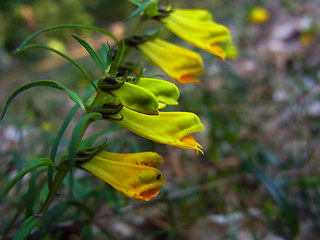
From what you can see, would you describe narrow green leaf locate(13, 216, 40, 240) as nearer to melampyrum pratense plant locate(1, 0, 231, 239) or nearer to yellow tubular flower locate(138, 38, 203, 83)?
melampyrum pratense plant locate(1, 0, 231, 239)

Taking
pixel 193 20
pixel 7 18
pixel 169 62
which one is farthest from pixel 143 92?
pixel 7 18

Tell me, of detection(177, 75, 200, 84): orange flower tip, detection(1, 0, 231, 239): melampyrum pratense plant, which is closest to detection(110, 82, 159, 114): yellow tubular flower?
detection(1, 0, 231, 239): melampyrum pratense plant

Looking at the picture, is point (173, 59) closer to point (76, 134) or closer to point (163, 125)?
point (163, 125)

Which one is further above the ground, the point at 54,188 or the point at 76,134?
the point at 76,134

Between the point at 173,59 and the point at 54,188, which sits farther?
the point at 173,59

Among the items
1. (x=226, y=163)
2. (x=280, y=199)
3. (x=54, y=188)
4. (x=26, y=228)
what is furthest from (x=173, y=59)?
(x=226, y=163)

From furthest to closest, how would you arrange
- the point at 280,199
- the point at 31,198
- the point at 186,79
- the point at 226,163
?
the point at 226,163
the point at 280,199
the point at 186,79
the point at 31,198
